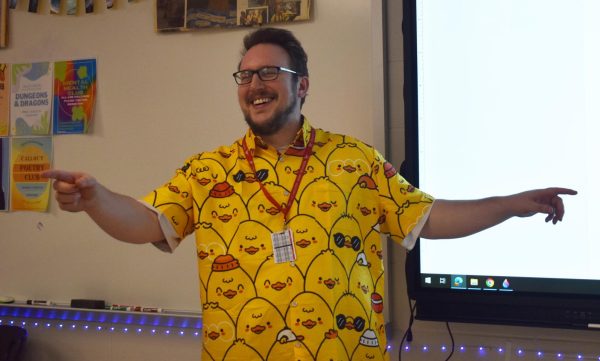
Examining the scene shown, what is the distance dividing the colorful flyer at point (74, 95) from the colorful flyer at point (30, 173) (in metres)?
0.11

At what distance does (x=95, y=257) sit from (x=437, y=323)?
134 cm

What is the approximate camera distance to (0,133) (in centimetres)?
277

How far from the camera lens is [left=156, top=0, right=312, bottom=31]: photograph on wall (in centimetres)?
230

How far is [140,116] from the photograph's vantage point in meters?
2.55

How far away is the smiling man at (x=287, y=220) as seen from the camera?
1.65m

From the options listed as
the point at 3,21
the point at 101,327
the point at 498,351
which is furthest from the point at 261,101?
the point at 3,21

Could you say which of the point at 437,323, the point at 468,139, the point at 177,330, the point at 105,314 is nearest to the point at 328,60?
the point at 468,139

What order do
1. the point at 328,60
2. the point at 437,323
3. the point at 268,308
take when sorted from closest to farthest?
the point at 268,308 < the point at 437,323 < the point at 328,60

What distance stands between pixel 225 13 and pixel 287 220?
998mm

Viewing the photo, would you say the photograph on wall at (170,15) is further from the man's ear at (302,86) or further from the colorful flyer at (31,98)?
the man's ear at (302,86)

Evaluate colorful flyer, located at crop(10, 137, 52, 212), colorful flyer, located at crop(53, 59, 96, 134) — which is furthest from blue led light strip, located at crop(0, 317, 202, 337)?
colorful flyer, located at crop(53, 59, 96, 134)

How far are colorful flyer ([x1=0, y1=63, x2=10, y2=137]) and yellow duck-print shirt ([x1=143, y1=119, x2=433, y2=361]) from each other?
134 centimetres

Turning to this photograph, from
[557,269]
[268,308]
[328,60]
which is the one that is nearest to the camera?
[268,308]

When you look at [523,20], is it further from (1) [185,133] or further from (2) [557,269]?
(1) [185,133]
